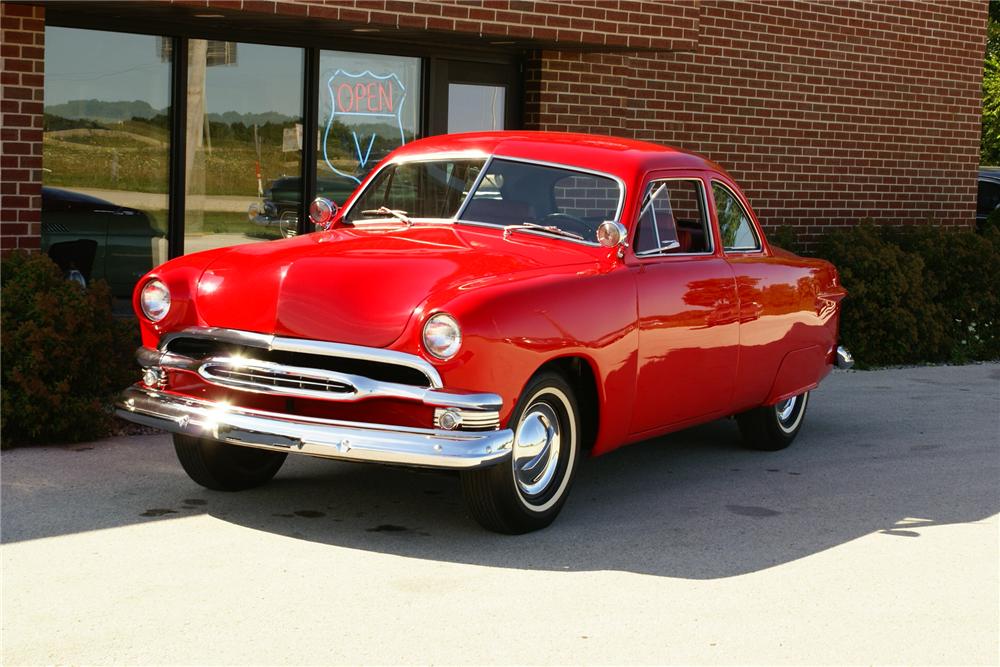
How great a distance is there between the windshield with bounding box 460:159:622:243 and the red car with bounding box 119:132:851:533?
0.04 feet

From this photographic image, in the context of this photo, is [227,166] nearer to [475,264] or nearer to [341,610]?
[475,264]

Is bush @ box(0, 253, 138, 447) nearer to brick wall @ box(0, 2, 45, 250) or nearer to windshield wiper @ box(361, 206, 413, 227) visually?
brick wall @ box(0, 2, 45, 250)

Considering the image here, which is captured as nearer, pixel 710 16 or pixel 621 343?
pixel 621 343

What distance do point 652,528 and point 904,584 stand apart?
49.1 inches

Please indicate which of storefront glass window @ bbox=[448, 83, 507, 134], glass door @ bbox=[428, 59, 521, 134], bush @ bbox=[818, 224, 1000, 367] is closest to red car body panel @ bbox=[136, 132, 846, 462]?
glass door @ bbox=[428, 59, 521, 134]

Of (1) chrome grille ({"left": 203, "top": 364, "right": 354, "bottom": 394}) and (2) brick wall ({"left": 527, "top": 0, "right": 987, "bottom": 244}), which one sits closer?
(1) chrome grille ({"left": 203, "top": 364, "right": 354, "bottom": 394})

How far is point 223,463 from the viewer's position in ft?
22.2

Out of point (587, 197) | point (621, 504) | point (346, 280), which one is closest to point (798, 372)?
point (621, 504)

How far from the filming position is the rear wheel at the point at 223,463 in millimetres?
6703

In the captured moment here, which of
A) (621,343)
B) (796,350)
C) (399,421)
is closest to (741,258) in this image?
(796,350)

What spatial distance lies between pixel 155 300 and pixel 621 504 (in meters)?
2.53

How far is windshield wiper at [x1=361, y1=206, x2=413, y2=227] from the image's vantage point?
7242mm

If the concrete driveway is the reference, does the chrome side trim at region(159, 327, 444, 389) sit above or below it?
above

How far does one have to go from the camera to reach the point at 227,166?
35.1 ft
